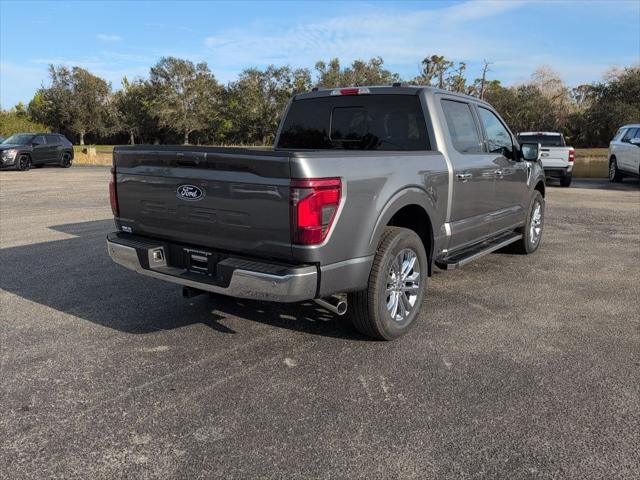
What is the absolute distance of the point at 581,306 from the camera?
16.5ft

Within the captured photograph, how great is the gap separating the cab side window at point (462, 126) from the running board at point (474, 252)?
0.98 metres

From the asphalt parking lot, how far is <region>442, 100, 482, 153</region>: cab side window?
146 cm

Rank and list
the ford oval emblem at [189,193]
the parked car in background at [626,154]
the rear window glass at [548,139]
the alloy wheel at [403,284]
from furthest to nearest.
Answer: the rear window glass at [548,139] → the parked car in background at [626,154] → the alloy wheel at [403,284] → the ford oval emblem at [189,193]

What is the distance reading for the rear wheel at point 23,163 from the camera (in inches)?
911

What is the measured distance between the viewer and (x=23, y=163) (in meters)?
23.5

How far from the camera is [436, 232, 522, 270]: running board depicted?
4805mm

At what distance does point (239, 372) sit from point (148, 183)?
5.11 ft

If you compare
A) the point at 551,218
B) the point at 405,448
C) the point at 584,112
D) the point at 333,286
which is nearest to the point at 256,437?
the point at 405,448

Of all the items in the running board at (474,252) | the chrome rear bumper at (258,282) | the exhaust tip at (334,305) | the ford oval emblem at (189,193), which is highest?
the ford oval emblem at (189,193)

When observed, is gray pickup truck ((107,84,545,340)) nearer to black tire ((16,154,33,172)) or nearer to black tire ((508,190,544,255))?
black tire ((508,190,544,255))

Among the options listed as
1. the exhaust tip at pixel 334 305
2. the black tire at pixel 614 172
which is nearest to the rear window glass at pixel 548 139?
the black tire at pixel 614 172

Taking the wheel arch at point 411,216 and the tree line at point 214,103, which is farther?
the tree line at point 214,103

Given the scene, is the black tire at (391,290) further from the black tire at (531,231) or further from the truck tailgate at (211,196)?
the black tire at (531,231)

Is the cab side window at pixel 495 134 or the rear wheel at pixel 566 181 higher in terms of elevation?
the cab side window at pixel 495 134
